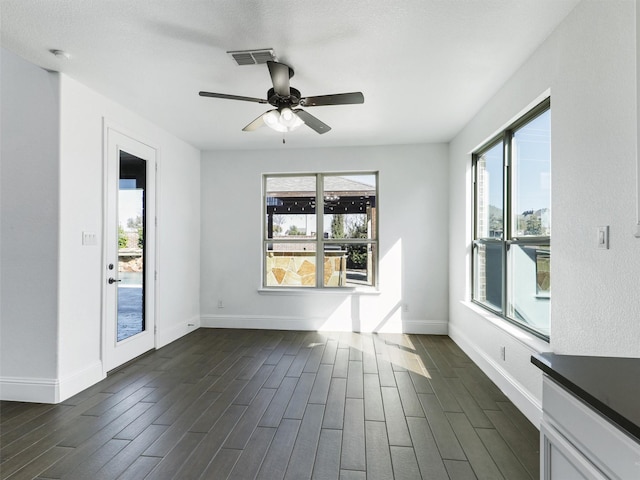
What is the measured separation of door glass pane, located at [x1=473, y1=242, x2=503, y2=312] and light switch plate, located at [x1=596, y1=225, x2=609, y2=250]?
1.53m

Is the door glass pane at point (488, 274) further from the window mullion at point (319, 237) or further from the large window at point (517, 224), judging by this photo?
the window mullion at point (319, 237)

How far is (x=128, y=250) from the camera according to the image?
376cm

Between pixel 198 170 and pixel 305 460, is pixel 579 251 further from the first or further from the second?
pixel 198 170

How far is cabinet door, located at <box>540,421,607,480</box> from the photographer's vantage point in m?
0.92

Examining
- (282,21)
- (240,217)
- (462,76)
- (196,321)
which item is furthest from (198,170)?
(462,76)

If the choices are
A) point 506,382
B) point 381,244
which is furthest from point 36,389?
point 381,244

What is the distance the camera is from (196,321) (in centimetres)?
525

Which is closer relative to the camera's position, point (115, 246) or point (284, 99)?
point (284, 99)

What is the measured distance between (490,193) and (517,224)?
Result: 30.4 inches

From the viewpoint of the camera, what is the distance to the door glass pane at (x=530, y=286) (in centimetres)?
261

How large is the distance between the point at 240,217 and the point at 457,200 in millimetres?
3118

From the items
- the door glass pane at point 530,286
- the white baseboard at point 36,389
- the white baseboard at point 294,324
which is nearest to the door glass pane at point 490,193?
the door glass pane at point 530,286

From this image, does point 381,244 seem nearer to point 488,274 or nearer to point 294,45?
point 488,274

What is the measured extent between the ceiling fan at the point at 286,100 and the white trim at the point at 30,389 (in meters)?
2.63
